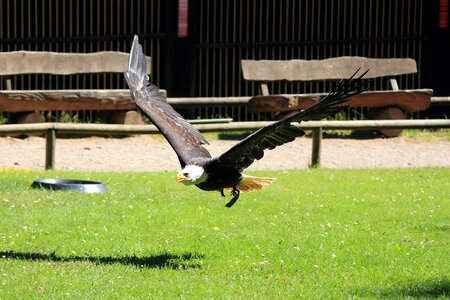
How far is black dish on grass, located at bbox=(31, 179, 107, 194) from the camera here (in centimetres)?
1089

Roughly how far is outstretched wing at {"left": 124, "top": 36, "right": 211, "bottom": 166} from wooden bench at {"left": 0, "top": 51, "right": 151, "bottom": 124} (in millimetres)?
5838

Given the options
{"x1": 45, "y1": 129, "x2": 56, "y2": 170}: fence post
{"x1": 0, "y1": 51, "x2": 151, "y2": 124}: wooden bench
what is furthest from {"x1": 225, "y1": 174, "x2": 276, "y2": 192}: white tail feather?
{"x1": 0, "y1": 51, "x2": 151, "y2": 124}: wooden bench

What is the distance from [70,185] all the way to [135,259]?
3.05m

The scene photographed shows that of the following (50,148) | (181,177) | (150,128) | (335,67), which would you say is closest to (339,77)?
(335,67)

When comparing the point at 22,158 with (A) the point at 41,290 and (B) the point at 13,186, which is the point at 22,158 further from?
(A) the point at 41,290

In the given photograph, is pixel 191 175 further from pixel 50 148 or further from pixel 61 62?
pixel 61 62

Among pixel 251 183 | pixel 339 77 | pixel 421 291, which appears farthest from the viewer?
pixel 339 77

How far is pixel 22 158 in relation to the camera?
14.3 metres

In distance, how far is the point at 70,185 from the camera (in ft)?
35.7

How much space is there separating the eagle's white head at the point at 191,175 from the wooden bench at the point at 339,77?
8.08 meters

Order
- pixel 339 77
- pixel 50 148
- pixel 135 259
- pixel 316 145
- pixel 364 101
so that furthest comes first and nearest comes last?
1. pixel 339 77
2. pixel 364 101
3. pixel 316 145
4. pixel 50 148
5. pixel 135 259

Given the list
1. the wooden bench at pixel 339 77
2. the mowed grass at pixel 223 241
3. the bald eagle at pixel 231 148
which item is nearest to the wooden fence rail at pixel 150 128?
the mowed grass at pixel 223 241

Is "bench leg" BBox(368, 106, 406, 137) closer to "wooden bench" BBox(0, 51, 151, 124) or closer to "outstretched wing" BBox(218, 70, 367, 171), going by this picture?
"wooden bench" BBox(0, 51, 151, 124)

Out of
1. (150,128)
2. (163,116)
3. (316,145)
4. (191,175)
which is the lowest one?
(316,145)
